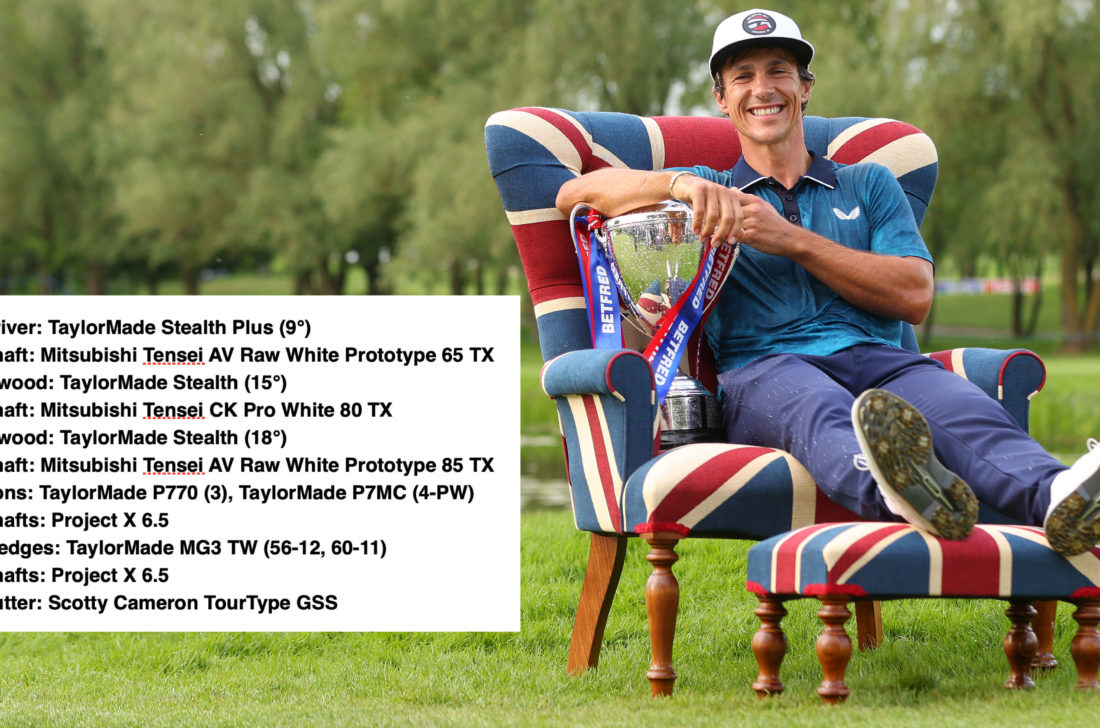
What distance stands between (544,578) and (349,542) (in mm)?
996

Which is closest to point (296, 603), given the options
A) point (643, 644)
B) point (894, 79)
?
point (643, 644)

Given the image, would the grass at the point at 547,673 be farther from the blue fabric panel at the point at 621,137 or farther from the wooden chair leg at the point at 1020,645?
the blue fabric panel at the point at 621,137

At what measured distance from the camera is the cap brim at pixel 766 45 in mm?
3284

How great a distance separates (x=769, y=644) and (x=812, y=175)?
1406 millimetres

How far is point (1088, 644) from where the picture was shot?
2518 mm

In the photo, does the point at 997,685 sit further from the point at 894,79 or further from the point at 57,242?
the point at 57,242

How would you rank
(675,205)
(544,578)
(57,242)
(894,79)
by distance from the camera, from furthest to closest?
(57,242)
(894,79)
(544,578)
(675,205)

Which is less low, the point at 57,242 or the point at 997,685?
the point at 57,242

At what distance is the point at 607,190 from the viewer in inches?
129

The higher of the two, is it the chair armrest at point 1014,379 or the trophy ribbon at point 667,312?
the trophy ribbon at point 667,312

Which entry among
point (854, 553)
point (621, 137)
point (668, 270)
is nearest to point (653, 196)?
point (668, 270)

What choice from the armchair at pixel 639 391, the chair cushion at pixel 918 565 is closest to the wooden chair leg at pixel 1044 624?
the armchair at pixel 639 391

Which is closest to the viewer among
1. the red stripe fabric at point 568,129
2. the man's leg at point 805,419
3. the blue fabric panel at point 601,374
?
the man's leg at point 805,419

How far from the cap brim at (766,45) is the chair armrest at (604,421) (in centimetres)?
92
